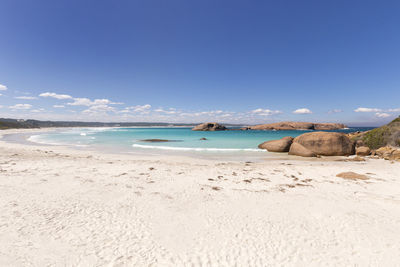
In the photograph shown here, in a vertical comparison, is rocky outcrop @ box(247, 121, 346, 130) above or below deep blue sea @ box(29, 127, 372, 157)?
above

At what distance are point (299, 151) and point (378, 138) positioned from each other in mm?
9154

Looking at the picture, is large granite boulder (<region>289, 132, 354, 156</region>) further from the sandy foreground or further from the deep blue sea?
the sandy foreground

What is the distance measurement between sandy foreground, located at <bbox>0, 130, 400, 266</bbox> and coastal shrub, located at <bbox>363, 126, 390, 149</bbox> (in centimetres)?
1297

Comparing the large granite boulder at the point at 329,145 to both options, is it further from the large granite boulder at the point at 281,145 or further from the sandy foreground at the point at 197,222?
the sandy foreground at the point at 197,222

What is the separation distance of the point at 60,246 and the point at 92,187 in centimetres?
380

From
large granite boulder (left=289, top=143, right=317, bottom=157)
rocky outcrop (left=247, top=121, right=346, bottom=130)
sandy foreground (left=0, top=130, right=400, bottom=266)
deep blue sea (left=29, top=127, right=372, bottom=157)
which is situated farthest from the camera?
rocky outcrop (left=247, top=121, right=346, bottom=130)

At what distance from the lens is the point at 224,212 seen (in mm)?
5211

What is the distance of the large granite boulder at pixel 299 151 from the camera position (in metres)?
15.7

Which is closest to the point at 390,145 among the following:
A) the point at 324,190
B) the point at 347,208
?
the point at 324,190

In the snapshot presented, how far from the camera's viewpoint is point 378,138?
17.6m

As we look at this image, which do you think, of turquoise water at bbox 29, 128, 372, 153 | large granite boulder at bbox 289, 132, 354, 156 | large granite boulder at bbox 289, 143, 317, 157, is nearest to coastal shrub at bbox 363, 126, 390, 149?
large granite boulder at bbox 289, 132, 354, 156

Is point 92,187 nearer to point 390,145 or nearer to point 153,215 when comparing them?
point 153,215

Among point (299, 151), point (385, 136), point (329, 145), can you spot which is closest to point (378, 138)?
point (385, 136)

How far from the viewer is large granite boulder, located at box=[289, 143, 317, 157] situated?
1566 centimetres
